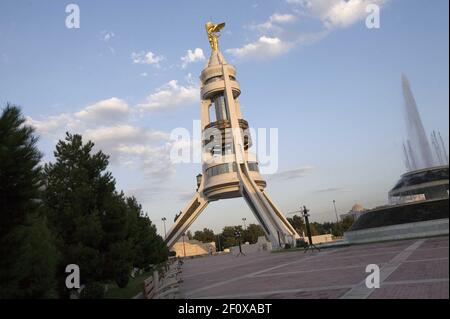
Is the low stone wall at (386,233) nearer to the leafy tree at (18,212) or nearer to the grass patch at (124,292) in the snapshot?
the grass patch at (124,292)

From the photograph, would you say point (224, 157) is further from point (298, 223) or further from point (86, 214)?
point (86, 214)

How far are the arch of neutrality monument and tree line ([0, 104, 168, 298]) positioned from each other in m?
45.9

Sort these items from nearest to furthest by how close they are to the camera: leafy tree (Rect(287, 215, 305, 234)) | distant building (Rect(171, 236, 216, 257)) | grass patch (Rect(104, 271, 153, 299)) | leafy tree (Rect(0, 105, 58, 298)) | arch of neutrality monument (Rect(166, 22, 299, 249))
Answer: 1. leafy tree (Rect(0, 105, 58, 298))
2. grass patch (Rect(104, 271, 153, 299))
3. arch of neutrality monument (Rect(166, 22, 299, 249))
4. distant building (Rect(171, 236, 216, 257))
5. leafy tree (Rect(287, 215, 305, 234))

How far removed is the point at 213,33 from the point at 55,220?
6757 centimetres

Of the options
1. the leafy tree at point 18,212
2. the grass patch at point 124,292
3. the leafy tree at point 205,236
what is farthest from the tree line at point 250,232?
the leafy tree at point 18,212

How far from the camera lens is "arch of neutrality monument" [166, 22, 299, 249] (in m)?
65.2

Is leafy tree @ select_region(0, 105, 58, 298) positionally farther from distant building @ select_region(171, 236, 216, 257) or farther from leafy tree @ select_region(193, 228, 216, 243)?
leafy tree @ select_region(193, 228, 216, 243)

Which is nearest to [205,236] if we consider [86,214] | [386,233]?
[386,233]

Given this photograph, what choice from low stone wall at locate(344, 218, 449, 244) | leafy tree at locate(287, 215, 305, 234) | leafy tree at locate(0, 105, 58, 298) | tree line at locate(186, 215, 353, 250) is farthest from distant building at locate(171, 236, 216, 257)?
leafy tree at locate(0, 105, 58, 298)

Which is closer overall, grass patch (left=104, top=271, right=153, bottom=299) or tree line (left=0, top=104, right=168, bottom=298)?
tree line (left=0, top=104, right=168, bottom=298)

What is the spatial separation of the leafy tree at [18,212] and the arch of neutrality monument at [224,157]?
51.7 metres

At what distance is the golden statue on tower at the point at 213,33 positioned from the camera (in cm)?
7631

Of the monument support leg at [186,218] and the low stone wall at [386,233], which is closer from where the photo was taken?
the low stone wall at [386,233]

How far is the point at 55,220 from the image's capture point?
16.9 m
